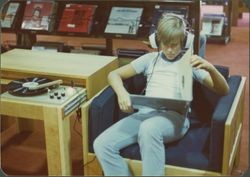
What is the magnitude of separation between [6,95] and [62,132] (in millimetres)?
402

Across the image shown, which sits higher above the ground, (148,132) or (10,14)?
(10,14)

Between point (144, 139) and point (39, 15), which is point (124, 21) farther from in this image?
point (144, 139)

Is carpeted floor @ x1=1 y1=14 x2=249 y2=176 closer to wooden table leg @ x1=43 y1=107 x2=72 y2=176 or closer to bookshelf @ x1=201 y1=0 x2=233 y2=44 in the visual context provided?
wooden table leg @ x1=43 y1=107 x2=72 y2=176

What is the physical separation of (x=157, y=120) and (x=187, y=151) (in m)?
0.20

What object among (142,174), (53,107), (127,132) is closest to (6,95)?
(53,107)

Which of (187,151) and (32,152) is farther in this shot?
(32,152)

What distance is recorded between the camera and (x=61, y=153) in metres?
2.10

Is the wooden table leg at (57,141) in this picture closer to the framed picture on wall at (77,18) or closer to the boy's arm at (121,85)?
the boy's arm at (121,85)

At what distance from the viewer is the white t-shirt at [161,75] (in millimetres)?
2048

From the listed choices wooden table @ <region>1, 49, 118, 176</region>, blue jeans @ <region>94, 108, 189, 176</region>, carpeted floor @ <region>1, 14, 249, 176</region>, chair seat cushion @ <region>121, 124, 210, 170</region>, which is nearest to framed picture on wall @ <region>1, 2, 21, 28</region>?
wooden table @ <region>1, 49, 118, 176</region>

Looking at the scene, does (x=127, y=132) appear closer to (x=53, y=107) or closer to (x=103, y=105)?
(x=103, y=105)

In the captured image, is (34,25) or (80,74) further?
(34,25)

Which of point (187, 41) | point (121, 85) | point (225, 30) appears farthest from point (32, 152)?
point (225, 30)

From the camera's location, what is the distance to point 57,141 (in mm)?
2084
